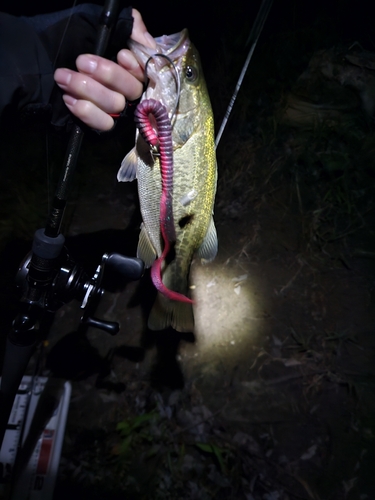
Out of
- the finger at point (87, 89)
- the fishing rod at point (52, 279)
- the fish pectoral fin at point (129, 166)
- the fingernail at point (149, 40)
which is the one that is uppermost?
the fingernail at point (149, 40)

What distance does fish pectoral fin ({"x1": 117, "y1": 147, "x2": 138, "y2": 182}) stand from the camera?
152 cm

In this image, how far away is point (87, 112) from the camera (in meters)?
1.20

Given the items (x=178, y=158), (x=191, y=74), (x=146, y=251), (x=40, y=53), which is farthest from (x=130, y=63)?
(x=146, y=251)

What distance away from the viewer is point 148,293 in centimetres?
351

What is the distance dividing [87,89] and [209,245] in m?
0.97

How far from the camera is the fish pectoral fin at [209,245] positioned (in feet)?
5.73

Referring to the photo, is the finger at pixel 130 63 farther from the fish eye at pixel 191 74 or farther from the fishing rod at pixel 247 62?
the fishing rod at pixel 247 62

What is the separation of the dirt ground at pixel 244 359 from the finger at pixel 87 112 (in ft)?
8.06

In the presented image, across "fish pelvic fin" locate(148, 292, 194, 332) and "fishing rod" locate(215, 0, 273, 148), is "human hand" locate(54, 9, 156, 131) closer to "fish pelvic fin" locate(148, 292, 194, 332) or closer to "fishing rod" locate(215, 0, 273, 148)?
"fishing rod" locate(215, 0, 273, 148)

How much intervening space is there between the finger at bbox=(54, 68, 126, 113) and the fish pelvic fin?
1.09 metres

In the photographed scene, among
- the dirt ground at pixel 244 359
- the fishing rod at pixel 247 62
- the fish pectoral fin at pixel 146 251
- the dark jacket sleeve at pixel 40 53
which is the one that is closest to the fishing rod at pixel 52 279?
the fish pectoral fin at pixel 146 251

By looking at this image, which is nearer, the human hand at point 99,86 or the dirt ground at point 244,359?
the human hand at point 99,86

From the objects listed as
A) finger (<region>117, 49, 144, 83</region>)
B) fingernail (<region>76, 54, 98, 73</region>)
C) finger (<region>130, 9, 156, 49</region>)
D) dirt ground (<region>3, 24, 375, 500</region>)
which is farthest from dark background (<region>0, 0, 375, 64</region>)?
fingernail (<region>76, 54, 98, 73</region>)

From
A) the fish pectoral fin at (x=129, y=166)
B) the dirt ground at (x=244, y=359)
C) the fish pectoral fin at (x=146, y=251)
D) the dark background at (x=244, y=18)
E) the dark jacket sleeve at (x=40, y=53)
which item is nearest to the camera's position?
the dark jacket sleeve at (x=40, y=53)
